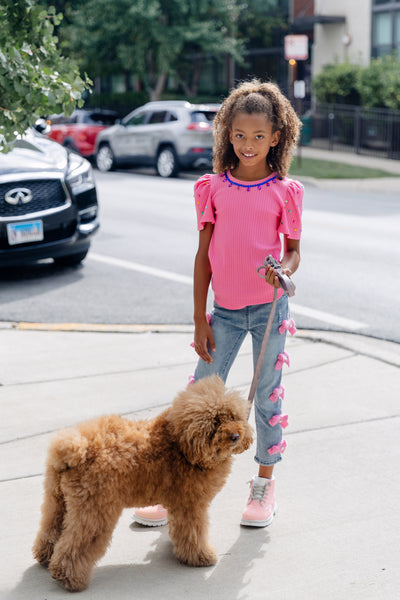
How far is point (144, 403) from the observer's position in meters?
4.87

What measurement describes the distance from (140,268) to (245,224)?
5819 millimetres

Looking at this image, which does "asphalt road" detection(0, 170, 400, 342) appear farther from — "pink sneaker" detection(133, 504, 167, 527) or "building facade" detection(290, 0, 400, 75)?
"building facade" detection(290, 0, 400, 75)

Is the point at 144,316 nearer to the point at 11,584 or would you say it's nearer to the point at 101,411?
the point at 101,411

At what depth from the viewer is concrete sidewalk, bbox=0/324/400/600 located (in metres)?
3.06

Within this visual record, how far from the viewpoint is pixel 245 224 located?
3391 mm

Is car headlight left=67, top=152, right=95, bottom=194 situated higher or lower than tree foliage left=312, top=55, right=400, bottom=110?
lower

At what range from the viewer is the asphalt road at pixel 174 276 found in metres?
7.12

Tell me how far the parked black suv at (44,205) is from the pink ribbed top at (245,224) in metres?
4.99

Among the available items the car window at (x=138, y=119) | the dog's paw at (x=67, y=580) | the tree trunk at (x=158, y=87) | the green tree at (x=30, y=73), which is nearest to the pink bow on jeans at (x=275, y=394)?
the dog's paw at (x=67, y=580)

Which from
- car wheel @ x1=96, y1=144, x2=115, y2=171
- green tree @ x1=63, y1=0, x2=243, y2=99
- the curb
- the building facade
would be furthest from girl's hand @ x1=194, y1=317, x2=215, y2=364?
green tree @ x1=63, y1=0, x2=243, y2=99

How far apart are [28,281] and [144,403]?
396 cm

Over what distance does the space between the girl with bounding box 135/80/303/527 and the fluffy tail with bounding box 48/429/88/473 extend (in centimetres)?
74

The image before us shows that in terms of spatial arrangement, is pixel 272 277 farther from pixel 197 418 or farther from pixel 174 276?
pixel 174 276

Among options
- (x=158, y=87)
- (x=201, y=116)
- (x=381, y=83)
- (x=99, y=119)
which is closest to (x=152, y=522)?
(x=201, y=116)
